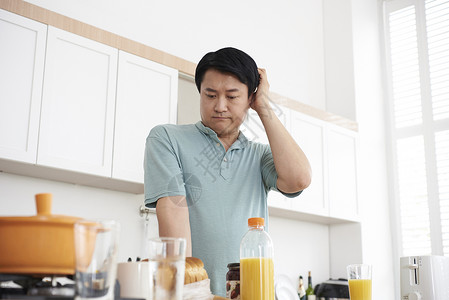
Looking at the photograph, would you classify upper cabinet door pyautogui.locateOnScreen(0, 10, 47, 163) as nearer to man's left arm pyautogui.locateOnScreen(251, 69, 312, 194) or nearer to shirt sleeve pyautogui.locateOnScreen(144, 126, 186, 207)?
shirt sleeve pyautogui.locateOnScreen(144, 126, 186, 207)

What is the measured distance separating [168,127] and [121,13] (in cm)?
210

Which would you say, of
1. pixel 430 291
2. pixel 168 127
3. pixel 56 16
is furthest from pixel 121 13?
pixel 430 291

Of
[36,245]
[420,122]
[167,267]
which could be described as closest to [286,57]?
[420,122]

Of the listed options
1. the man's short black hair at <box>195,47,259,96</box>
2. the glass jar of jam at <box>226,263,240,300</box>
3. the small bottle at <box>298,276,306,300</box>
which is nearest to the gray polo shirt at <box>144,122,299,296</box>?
the man's short black hair at <box>195,47,259,96</box>

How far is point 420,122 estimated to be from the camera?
4.94m

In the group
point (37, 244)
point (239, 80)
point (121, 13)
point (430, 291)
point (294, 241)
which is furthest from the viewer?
point (294, 241)

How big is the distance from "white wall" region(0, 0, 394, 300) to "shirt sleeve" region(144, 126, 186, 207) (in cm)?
164

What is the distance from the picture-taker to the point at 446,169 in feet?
15.4

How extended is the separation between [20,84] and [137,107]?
0.70 meters

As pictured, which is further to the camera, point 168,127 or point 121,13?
point 121,13

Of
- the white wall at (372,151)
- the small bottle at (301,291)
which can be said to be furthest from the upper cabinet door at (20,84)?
the white wall at (372,151)

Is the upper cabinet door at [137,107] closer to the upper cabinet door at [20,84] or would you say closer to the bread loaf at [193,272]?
the upper cabinet door at [20,84]

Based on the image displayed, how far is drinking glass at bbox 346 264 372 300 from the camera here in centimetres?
165

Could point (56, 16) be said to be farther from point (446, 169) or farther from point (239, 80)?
point (446, 169)
